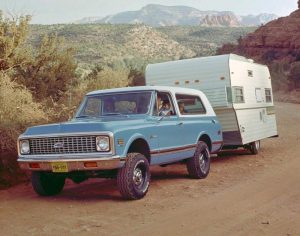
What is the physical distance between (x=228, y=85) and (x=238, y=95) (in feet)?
1.70

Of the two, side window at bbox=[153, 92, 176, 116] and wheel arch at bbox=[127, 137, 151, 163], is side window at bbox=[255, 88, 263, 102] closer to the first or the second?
side window at bbox=[153, 92, 176, 116]

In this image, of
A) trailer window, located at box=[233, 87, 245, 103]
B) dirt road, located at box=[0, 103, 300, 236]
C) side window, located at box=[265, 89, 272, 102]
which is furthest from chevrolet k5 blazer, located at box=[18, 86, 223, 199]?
side window, located at box=[265, 89, 272, 102]

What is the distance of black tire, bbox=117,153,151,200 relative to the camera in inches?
299

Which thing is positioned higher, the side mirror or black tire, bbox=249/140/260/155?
the side mirror

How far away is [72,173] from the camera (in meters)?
7.96

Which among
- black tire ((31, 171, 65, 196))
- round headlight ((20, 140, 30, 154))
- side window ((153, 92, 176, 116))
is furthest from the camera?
side window ((153, 92, 176, 116))

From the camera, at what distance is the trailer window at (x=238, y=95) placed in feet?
39.9

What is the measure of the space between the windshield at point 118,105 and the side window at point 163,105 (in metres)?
0.19

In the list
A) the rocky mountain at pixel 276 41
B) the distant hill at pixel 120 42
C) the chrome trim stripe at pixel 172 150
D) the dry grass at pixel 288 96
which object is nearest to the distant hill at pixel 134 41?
the distant hill at pixel 120 42

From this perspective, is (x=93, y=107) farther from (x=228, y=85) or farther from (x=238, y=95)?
(x=238, y=95)

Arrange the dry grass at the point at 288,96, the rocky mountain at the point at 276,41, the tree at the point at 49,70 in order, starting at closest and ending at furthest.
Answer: the tree at the point at 49,70
the dry grass at the point at 288,96
the rocky mountain at the point at 276,41

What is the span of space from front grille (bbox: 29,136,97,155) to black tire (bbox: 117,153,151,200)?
589mm

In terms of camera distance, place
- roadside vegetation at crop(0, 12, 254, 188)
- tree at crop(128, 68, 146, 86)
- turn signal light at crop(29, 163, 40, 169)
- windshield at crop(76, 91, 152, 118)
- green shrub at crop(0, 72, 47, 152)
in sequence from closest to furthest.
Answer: turn signal light at crop(29, 163, 40, 169)
windshield at crop(76, 91, 152, 118)
green shrub at crop(0, 72, 47, 152)
roadside vegetation at crop(0, 12, 254, 188)
tree at crop(128, 68, 146, 86)

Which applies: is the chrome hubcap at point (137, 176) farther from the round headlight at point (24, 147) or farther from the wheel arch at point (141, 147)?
the round headlight at point (24, 147)
